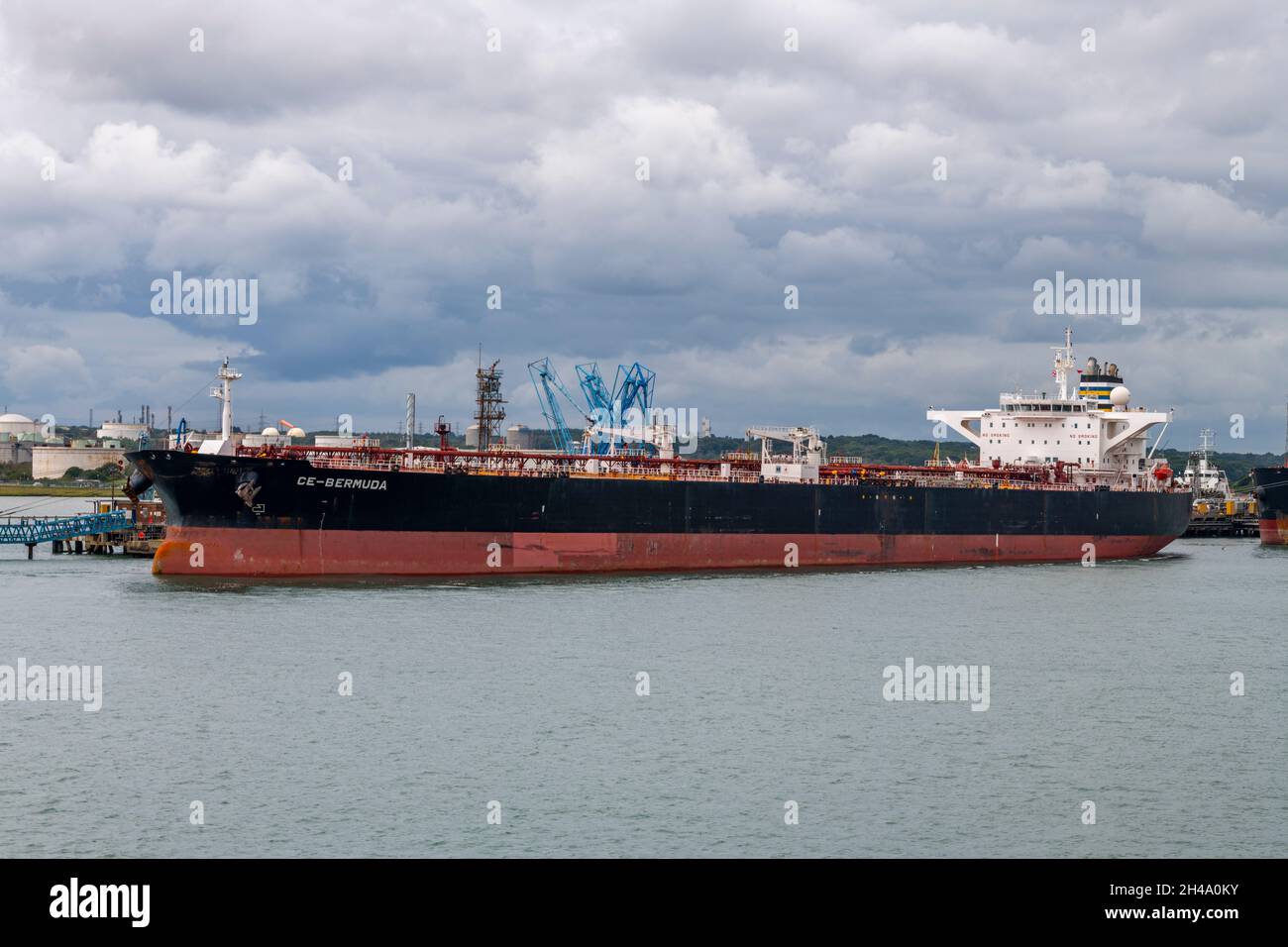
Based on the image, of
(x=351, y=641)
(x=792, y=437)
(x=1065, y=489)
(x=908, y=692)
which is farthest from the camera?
(x=1065, y=489)

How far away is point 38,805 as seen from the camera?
16625mm

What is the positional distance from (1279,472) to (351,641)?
191ft

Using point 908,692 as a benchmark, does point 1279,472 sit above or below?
above

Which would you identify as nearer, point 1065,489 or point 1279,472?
point 1065,489

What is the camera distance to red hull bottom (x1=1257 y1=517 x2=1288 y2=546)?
69.4 meters

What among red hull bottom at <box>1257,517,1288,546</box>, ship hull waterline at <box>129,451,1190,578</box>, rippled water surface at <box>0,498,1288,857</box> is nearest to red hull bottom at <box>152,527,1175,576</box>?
ship hull waterline at <box>129,451,1190,578</box>

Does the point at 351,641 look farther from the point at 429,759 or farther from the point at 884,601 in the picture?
the point at 884,601
